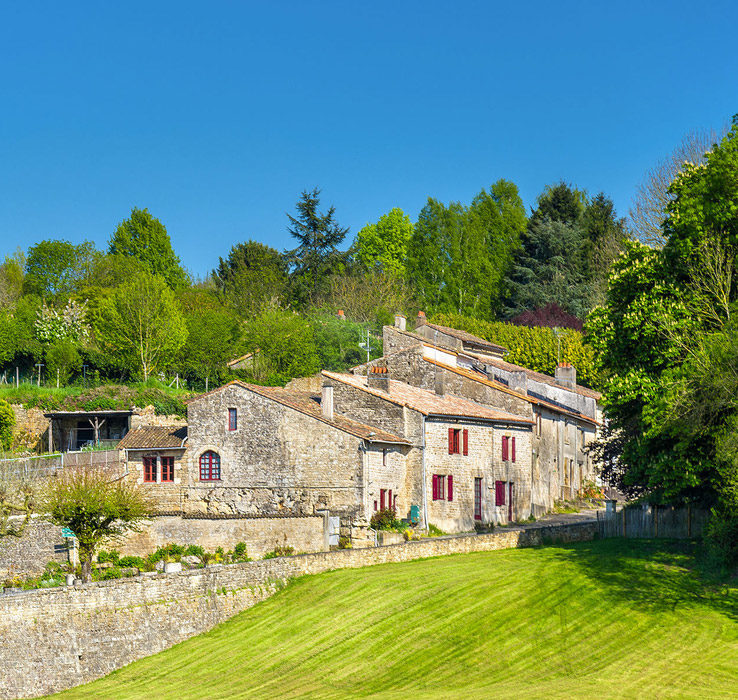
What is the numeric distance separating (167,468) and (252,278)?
4361cm

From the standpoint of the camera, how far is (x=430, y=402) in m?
49.2

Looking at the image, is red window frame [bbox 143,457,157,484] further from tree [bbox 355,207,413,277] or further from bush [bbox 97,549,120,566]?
tree [bbox 355,207,413,277]

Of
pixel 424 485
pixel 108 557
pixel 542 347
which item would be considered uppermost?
pixel 542 347

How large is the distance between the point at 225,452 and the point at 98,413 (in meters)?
15.1

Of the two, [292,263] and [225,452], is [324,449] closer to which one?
[225,452]

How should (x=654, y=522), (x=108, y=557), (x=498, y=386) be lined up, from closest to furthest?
(x=108, y=557)
(x=654, y=522)
(x=498, y=386)

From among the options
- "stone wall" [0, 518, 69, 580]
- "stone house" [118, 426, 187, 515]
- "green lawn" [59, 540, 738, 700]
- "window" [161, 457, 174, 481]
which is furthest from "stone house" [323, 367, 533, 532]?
"stone wall" [0, 518, 69, 580]

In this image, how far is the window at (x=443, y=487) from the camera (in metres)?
46.6

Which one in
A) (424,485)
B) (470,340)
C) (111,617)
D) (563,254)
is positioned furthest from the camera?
(563,254)

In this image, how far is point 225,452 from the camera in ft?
154

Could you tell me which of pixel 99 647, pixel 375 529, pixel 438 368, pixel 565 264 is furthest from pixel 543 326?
pixel 99 647

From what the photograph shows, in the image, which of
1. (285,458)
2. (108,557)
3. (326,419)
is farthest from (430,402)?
(108,557)

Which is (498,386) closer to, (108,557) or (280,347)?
(280,347)

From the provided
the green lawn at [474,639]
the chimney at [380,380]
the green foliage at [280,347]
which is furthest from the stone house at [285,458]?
the green foliage at [280,347]
